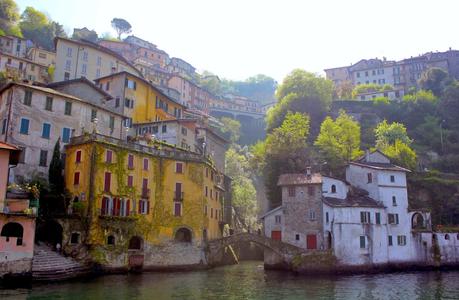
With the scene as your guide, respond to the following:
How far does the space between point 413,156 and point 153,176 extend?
4127 centimetres

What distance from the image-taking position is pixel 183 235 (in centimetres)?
5159

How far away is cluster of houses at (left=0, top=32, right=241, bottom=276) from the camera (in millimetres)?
40562

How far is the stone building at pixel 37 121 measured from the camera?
43.2 m

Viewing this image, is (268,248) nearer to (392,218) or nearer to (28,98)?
(392,218)

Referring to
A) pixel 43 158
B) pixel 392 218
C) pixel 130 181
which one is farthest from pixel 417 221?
pixel 43 158

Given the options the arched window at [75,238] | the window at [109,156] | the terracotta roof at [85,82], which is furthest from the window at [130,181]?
the terracotta roof at [85,82]

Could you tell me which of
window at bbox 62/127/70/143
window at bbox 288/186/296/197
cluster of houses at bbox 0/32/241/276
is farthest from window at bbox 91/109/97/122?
window at bbox 288/186/296/197

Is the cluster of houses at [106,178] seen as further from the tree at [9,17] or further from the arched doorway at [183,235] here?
the tree at [9,17]

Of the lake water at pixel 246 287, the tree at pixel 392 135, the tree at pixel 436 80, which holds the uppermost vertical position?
the tree at pixel 436 80

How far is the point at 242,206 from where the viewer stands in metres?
76.2

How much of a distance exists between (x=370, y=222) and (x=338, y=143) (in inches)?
783

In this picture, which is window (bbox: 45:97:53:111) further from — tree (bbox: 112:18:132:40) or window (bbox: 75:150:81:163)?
tree (bbox: 112:18:132:40)

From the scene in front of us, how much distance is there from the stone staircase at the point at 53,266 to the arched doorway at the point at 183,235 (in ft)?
41.9

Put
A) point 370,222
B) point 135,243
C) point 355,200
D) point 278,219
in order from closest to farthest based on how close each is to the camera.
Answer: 1. point 135,243
2. point 370,222
3. point 355,200
4. point 278,219
